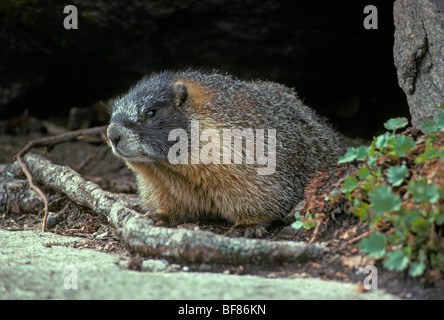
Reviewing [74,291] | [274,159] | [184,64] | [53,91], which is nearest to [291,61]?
[184,64]

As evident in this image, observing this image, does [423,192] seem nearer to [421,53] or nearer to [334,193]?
[334,193]

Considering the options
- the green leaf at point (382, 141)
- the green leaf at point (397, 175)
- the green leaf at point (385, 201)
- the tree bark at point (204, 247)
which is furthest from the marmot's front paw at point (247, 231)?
the green leaf at point (385, 201)

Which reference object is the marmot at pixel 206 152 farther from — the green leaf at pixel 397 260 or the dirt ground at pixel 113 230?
the green leaf at pixel 397 260

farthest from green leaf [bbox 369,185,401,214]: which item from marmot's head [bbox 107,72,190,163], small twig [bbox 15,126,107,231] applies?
small twig [bbox 15,126,107,231]

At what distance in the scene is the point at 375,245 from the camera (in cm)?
331

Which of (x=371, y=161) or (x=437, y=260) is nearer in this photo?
(x=437, y=260)

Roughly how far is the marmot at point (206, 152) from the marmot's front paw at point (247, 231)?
11 mm

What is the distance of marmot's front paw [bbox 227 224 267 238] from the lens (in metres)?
5.12

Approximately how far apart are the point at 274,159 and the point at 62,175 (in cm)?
278

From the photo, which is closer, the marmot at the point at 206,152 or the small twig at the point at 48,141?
the marmot at the point at 206,152

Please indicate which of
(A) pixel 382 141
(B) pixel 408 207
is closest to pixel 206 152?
(A) pixel 382 141

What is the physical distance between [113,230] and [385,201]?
2802 mm

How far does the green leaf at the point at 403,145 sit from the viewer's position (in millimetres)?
3762

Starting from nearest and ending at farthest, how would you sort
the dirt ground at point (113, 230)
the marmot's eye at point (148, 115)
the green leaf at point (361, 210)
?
the dirt ground at point (113, 230) → the green leaf at point (361, 210) → the marmot's eye at point (148, 115)
